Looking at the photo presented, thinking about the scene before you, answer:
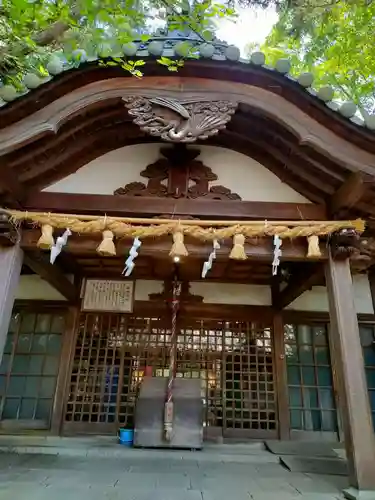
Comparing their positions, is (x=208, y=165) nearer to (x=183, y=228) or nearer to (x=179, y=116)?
(x=179, y=116)

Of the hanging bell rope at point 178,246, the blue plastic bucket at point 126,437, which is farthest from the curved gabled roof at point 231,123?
the blue plastic bucket at point 126,437

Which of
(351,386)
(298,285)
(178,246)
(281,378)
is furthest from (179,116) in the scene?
(281,378)

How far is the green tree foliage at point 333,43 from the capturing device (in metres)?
6.99

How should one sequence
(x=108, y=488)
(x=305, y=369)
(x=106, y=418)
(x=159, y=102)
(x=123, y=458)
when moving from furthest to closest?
(x=305, y=369) < (x=106, y=418) < (x=123, y=458) < (x=159, y=102) < (x=108, y=488)

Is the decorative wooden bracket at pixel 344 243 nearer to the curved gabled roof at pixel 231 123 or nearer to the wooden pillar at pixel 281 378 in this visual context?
the curved gabled roof at pixel 231 123

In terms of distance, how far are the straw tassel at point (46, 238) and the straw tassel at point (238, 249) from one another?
6.08ft

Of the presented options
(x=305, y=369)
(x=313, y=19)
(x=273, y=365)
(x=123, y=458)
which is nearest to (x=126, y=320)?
(x=123, y=458)

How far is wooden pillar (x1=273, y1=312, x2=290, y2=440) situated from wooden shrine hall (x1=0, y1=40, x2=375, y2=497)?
32mm

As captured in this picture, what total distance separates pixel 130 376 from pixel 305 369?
9.54 feet

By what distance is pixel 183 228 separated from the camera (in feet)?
11.9

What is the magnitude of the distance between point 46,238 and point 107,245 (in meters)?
0.63

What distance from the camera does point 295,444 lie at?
5082 mm

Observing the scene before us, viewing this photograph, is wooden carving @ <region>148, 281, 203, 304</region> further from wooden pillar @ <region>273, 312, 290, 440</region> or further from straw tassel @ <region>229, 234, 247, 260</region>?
straw tassel @ <region>229, 234, 247, 260</region>

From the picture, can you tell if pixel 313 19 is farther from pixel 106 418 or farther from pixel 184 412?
pixel 106 418
